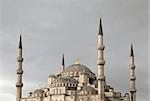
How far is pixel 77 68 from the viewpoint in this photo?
1574 inches

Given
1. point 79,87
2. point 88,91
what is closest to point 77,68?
point 79,87

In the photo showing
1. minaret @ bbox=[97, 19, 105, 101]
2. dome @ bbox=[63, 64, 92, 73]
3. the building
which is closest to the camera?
minaret @ bbox=[97, 19, 105, 101]

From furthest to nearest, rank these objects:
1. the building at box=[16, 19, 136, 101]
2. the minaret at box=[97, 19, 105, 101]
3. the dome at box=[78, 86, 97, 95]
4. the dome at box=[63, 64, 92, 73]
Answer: the dome at box=[63, 64, 92, 73], the dome at box=[78, 86, 97, 95], the building at box=[16, 19, 136, 101], the minaret at box=[97, 19, 105, 101]

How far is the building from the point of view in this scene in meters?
31.4

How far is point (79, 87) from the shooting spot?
116ft

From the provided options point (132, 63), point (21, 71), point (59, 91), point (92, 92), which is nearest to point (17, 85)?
point (21, 71)

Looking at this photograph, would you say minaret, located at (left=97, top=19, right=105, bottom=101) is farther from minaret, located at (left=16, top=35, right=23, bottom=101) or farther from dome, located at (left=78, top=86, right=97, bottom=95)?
minaret, located at (left=16, top=35, right=23, bottom=101)

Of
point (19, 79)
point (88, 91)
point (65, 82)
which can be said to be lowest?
point (88, 91)

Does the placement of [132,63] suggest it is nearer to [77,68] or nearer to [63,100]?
[77,68]

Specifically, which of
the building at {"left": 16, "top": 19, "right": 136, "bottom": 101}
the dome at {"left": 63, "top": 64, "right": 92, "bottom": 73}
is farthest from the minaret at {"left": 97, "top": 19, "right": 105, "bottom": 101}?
the dome at {"left": 63, "top": 64, "right": 92, "bottom": 73}

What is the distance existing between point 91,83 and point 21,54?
28.2 ft

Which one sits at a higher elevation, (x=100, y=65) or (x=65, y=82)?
(x=100, y=65)

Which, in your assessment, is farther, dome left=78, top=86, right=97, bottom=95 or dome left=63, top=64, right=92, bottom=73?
dome left=63, top=64, right=92, bottom=73

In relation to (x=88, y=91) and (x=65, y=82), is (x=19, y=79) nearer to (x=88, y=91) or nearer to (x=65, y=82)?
(x=65, y=82)
